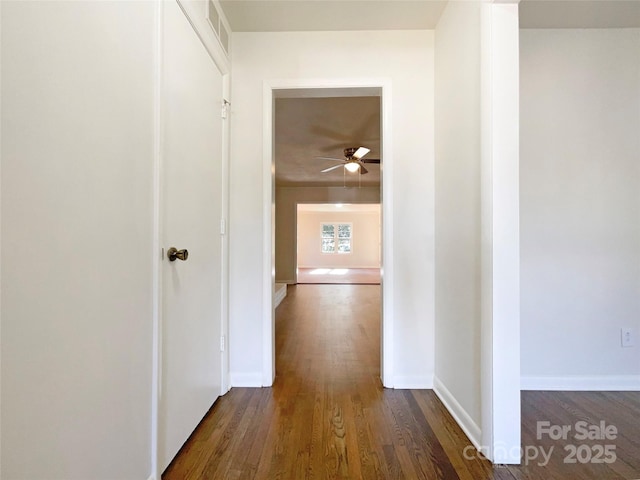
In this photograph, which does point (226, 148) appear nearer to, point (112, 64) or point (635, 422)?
point (112, 64)

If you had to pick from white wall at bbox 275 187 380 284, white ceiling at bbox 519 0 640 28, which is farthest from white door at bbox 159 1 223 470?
white wall at bbox 275 187 380 284

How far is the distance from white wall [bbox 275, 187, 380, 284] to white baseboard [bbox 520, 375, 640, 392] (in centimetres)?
564

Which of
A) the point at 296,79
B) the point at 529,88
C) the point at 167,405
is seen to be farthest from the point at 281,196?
the point at 167,405

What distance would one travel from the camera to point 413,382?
203cm

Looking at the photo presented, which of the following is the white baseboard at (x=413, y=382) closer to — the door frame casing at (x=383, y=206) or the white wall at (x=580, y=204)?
the door frame casing at (x=383, y=206)

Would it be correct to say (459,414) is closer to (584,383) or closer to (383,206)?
(584,383)

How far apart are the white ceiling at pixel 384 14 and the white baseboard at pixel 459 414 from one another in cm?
235

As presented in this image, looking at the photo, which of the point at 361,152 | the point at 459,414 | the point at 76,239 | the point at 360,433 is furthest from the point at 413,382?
the point at 361,152

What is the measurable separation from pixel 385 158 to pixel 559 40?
1.44 metres

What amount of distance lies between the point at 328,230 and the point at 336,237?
1.46 feet

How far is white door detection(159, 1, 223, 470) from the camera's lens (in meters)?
1.30

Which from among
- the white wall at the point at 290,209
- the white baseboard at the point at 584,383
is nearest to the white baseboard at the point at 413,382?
the white baseboard at the point at 584,383

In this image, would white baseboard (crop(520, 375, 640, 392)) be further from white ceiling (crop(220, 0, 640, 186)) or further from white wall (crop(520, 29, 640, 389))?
white ceiling (crop(220, 0, 640, 186))

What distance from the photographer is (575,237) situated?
2059 mm
